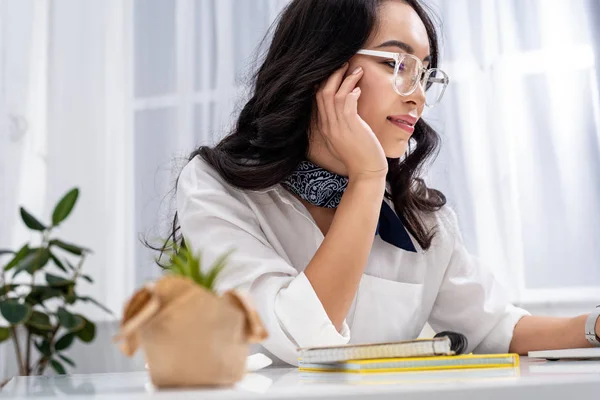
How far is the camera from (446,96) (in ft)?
8.26

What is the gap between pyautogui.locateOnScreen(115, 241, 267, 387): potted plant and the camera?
42cm

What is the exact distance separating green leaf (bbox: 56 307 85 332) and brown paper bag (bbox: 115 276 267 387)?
6.29 ft

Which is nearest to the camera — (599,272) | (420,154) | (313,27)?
(313,27)

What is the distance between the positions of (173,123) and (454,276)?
148cm

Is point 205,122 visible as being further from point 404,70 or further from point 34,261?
point 404,70

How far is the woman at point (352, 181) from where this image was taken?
1.27m

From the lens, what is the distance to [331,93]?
1343 mm

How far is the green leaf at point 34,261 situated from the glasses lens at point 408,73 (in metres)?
1.45

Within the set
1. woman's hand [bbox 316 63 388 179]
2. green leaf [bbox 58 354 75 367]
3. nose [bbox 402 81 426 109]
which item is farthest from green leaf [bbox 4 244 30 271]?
nose [bbox 402 81 426 109]

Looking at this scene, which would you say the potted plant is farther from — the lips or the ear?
the lips

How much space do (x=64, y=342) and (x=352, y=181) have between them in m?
1.50

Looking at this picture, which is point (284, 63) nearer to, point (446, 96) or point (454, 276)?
point (454, 276)

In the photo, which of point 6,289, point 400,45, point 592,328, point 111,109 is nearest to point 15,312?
point 6,289

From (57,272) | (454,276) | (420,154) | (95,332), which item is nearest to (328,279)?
(454,276)
